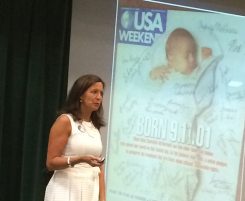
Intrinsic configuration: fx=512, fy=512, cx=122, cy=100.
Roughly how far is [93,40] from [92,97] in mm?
1178

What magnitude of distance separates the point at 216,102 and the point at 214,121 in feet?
0.39

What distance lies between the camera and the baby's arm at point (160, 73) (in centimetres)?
338

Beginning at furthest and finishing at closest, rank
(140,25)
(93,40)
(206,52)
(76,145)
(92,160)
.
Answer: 1. (93,40)
2. (140,25)
3. (206,52)
4. (76,145)
5. (92,160)

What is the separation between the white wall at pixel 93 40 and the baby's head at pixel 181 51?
18.8 inches

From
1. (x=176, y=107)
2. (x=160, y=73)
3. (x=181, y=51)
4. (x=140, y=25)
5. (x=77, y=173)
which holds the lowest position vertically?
(x=77, y=173)

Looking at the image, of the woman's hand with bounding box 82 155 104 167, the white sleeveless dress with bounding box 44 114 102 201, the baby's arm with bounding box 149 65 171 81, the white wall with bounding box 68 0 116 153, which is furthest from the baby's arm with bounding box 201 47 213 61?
the woman's hand with bounding box 82 155 104 167

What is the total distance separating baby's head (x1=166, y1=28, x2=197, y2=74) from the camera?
327cm

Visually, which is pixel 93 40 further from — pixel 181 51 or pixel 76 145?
pixel 76 145

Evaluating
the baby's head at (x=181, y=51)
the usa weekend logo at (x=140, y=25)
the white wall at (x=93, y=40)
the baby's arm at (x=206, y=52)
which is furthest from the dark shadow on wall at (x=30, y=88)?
the baby's arm at (x=206, y=52)

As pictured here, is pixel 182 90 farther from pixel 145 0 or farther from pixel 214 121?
pixel 145 0

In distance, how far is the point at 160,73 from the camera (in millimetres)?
3410

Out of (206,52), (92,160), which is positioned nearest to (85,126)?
(92,160)

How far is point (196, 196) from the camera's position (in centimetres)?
328

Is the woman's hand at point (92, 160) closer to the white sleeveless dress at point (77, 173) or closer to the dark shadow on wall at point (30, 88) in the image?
the white sleeveless dress at point (77, 173)
